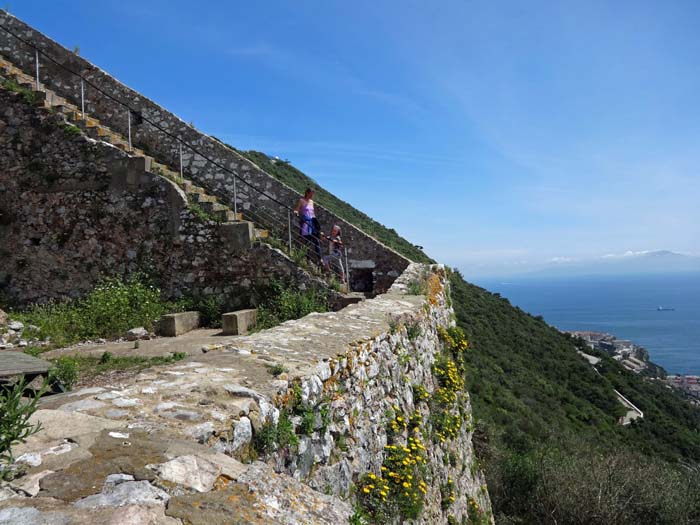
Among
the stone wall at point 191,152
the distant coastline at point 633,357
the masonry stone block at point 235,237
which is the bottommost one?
the distant coastline at point 633,357

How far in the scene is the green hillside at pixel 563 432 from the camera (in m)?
12.0

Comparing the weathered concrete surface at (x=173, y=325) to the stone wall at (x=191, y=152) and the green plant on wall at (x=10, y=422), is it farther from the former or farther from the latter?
the green plant on wall at (x=10, y=422)

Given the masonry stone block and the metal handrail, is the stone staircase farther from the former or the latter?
the metal handrail

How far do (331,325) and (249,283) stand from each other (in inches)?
152

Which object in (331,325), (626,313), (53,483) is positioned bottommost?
(626,313)

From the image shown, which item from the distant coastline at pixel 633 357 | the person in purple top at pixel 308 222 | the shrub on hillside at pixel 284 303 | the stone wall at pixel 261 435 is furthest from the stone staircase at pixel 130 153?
the distant coastline at pixel 633 357

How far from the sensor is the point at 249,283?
9.19 metres

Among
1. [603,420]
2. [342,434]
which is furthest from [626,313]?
[342,434]

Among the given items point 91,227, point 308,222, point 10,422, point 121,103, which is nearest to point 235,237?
point 308,222

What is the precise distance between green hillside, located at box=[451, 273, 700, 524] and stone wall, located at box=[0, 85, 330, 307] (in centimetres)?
924

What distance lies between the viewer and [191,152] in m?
11.7

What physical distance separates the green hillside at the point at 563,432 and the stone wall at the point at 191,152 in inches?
284

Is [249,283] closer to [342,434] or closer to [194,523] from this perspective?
[342,434]

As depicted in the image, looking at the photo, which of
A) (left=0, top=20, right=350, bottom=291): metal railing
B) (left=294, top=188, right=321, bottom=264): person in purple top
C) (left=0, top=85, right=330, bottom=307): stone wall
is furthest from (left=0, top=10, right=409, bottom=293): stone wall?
(left=0, top=85, right=330, bottom=307): stone wall
